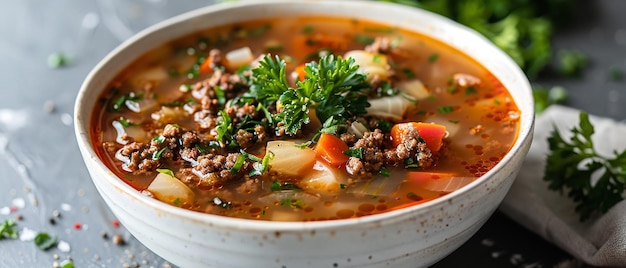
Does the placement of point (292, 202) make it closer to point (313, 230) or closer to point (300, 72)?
point (313, 230)

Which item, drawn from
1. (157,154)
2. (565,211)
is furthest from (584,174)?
(157,154)

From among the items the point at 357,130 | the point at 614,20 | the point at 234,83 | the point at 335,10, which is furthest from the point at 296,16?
the point at 614,20

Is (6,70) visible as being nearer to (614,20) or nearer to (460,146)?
(460,146)

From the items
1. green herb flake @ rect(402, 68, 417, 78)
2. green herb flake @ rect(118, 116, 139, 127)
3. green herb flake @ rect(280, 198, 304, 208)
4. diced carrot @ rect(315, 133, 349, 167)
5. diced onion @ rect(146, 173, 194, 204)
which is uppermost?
diced carrot @ rect(315, 133, 349, 167)

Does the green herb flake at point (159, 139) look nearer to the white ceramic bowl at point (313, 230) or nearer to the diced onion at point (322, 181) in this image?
the white ceramic bowl at point (313, 230)

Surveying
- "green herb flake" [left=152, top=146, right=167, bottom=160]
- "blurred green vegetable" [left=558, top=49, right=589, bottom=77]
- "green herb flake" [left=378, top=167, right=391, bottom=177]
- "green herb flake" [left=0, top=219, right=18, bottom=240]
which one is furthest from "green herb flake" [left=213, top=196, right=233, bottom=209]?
"blurred green vegetable" [left=558, top=49, right=589, bottom=77]

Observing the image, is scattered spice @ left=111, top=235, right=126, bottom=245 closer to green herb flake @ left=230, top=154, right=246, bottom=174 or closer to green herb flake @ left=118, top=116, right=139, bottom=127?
green herb flake @ left=118, top=116, right=139, bottom=127
